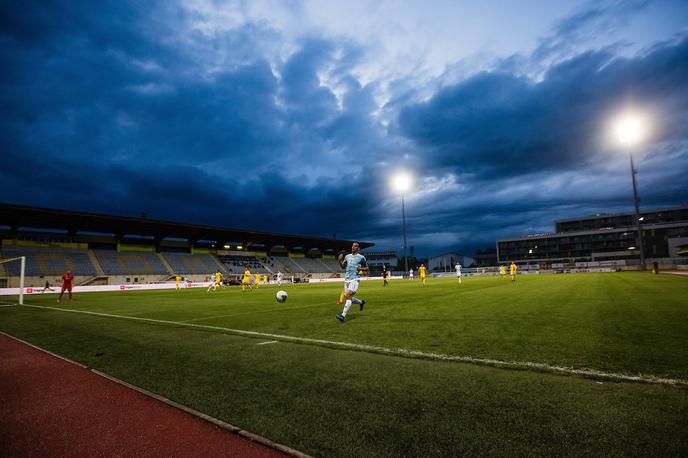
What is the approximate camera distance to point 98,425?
3.33 metres

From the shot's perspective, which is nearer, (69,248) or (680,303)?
(680,303)

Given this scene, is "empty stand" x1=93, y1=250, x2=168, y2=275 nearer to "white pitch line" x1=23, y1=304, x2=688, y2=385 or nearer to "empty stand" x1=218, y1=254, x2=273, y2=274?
"empty stand" x1=218, y1=254, x2=273, y2=274

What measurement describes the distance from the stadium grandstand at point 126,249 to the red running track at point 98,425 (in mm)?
44954

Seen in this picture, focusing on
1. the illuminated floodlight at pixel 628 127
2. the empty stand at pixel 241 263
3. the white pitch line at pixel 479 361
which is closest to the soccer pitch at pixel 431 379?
the white pitch line at pixel 479 361

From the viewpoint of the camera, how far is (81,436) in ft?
10.3

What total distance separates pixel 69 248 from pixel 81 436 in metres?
56.0

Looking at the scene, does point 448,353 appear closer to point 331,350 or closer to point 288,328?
point 331,350

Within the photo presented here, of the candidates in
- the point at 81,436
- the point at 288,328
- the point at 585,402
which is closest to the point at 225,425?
the point at 81,436

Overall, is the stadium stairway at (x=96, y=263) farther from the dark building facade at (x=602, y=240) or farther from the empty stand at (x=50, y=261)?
the dark building facade at (x=602, y=240)

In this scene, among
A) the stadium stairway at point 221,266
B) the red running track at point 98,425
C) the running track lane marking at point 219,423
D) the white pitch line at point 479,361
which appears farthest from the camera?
the stadium stairway at point 221,266

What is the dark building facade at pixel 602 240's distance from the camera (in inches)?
3383

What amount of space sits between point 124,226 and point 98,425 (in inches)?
2105

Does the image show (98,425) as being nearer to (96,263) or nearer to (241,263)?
(96,263)

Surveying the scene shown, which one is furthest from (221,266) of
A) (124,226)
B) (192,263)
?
(124,226)
